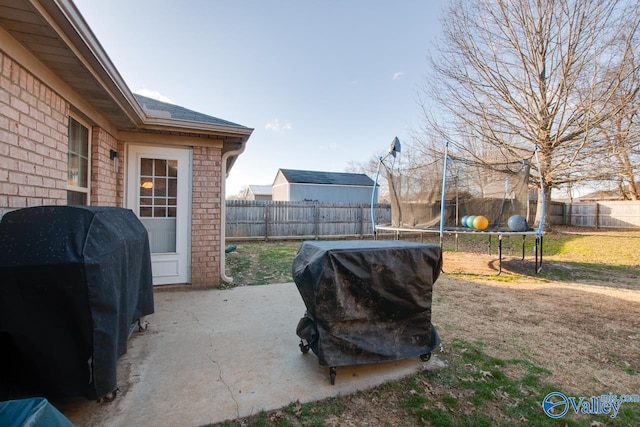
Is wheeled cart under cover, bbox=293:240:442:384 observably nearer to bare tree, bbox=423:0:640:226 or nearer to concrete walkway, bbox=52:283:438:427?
concrete walkway, bbox=52:283:438:427

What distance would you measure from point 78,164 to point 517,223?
7.74 meters

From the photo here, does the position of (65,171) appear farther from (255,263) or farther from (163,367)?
(255,263)

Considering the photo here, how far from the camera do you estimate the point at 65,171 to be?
309cm

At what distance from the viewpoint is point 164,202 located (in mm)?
4816

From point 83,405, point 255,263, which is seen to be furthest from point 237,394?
point 255,263

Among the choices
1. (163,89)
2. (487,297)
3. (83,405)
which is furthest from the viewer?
(163,89)

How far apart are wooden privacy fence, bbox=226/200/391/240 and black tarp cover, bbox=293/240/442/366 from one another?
976 cm

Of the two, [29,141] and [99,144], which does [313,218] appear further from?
[29,141]

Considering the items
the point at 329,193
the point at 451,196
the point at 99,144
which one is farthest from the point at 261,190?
the point at 99,144

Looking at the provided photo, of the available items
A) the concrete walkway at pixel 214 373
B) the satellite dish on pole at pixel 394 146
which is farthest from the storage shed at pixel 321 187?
the concrete walkway at pixel 214 373

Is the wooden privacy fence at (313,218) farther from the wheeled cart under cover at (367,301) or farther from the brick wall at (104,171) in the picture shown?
the wheeled cart under cover at (367,301)

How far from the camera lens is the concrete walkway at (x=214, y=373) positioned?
78.4 inches

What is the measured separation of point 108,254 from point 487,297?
5013 mm

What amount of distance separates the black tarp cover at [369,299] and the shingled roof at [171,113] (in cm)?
→ 324
